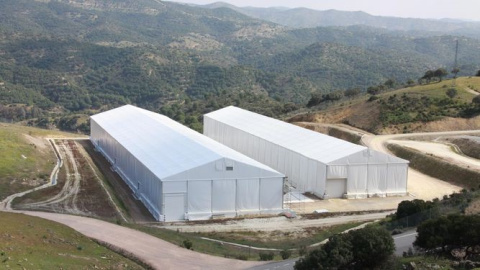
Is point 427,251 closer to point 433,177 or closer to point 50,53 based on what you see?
point 433,177

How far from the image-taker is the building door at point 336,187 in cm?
4750

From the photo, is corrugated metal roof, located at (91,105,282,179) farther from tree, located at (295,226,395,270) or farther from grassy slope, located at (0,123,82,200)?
tree, located at (295,226,395,270)

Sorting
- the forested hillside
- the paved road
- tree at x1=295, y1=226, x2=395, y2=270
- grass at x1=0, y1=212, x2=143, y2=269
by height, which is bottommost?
the forested hillside

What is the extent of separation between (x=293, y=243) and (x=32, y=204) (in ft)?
62.7

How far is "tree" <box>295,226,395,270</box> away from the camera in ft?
72.1

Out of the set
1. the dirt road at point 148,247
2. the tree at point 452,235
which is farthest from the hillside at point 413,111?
the tree at point 452,235

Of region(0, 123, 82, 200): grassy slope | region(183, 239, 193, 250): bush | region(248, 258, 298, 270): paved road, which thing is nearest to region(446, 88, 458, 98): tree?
region(0, 123, 82, 200): grassy slope

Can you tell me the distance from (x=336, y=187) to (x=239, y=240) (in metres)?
14.8

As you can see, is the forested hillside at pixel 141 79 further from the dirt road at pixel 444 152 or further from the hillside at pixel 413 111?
the dirt road at pixel 444 152

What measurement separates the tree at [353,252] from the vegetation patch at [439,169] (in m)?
28.6

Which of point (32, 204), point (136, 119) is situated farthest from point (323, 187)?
point (136, 119)

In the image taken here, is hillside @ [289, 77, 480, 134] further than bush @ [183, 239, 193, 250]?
Yes

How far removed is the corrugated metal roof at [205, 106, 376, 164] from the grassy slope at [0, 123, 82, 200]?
861 inches

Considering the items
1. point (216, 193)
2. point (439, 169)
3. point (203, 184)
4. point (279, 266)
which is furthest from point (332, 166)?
point (279, 266)
